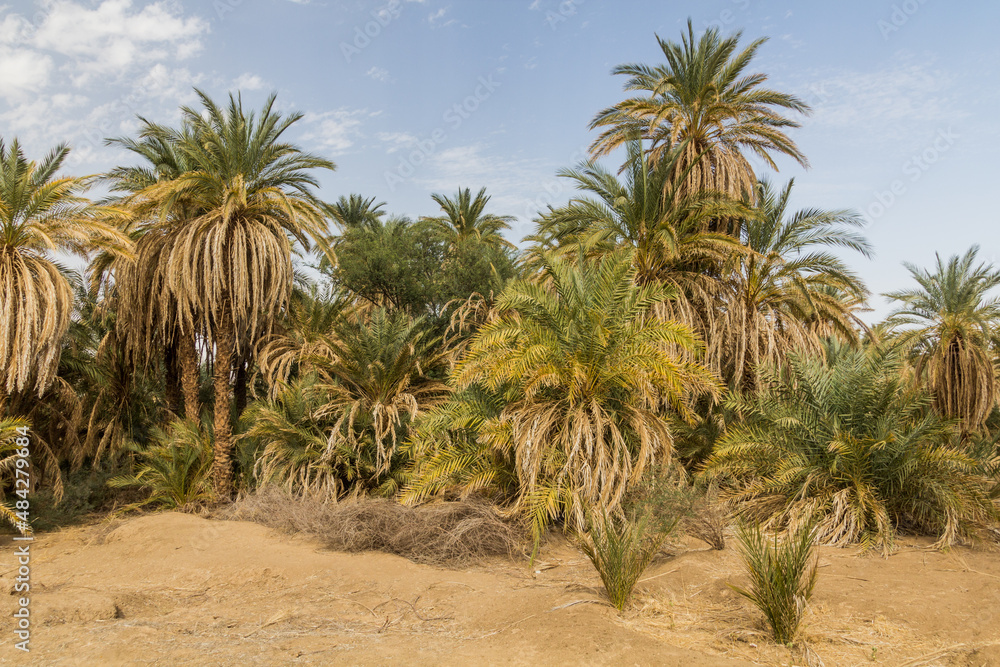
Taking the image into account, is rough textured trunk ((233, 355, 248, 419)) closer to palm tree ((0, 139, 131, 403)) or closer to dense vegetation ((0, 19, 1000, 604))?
dense vegetation ((0, 19, 1000, 604))

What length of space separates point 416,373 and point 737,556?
711 centimetres

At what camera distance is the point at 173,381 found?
50.3 ft

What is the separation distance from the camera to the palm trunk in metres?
12.8

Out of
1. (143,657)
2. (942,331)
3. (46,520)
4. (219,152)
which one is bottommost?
(46,520)

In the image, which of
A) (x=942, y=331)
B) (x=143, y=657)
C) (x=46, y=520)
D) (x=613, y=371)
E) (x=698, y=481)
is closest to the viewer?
(x=143, y=657)

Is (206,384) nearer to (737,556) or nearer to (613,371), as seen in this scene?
(613,371)

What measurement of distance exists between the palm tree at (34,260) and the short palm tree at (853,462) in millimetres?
11008

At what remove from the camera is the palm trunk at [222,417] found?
1284cm

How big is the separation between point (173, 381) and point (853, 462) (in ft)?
47.1

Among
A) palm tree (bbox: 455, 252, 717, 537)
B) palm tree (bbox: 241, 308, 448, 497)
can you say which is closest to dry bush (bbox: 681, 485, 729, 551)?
palm tree (bbox: 455, 252, 717, 537)

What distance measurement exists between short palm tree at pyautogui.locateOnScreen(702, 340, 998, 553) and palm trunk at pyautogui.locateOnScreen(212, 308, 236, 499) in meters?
9.33

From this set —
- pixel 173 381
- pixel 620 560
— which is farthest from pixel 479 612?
pixel 173 381

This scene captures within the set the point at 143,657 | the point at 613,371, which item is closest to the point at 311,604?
the point at 143,657

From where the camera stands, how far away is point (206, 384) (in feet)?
56.4
